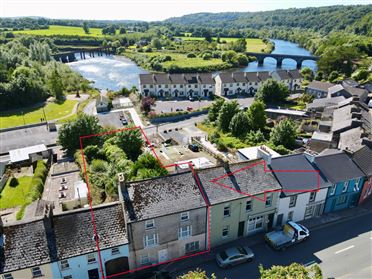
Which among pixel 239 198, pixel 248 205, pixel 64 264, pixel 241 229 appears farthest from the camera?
pixel 241 229

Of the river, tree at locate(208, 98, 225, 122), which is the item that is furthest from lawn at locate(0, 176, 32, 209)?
the river

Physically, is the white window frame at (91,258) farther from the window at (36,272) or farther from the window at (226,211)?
the window at (226,211)

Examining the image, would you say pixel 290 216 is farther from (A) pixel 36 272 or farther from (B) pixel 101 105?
(B) pixel 101 105

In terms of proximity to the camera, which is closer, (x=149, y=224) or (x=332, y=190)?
(x=149, y=224)

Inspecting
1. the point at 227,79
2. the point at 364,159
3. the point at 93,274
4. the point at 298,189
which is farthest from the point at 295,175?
the point at 227,79

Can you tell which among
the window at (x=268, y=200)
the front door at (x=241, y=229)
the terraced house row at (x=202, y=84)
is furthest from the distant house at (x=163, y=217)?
the terraced house row at (x=202, y=84)

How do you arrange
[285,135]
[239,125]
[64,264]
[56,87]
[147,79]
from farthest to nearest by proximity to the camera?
[56,87] → [147,79] → [239,125] → [285,135] → [64,264]

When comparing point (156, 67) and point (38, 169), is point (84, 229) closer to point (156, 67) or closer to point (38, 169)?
point (38, 169)
